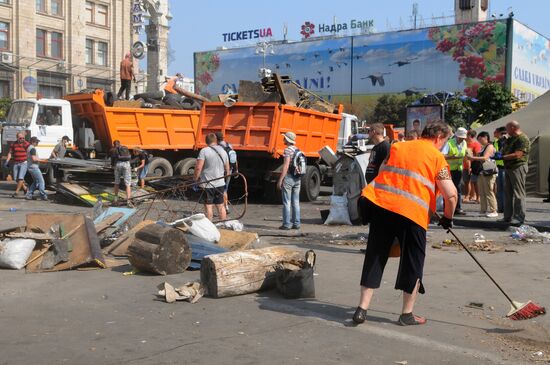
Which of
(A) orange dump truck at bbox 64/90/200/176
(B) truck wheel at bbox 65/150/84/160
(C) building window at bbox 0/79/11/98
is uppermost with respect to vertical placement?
(C) building window at bbox 0/79/11/98

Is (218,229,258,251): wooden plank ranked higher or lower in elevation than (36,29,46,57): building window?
lower

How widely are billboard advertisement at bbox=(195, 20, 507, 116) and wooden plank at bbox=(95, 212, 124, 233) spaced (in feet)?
205

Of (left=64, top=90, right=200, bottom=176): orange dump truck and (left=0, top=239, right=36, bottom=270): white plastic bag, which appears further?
(left=64, top=90, right=200, bottom=176): orange dump truck

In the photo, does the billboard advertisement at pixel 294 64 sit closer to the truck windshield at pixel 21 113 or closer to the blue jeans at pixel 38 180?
the truck windshield at pixel 21 113

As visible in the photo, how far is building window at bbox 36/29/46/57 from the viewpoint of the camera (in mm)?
52469

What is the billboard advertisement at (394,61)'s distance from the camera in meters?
73.6

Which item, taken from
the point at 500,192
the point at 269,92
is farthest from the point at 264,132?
the point at 500,192

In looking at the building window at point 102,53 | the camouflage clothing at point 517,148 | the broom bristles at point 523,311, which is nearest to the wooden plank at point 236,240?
the broom bristles at point 523,311

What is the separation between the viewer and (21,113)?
64.3ft

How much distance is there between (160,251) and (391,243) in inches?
112

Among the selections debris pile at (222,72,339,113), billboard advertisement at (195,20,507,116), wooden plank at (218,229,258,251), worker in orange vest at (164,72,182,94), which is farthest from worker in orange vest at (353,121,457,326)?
billboard advertisement at (195,20,507,116)

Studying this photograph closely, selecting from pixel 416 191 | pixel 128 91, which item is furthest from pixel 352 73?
pixel 416 191

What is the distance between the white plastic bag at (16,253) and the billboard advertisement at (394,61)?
64.2 metres

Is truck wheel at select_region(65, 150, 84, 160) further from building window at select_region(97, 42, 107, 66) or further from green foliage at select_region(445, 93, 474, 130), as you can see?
building window at select_region(97, 42, 107, 66)
